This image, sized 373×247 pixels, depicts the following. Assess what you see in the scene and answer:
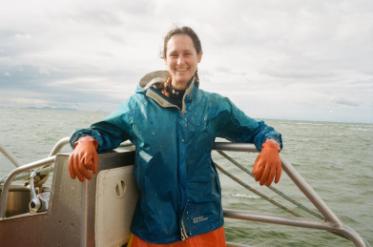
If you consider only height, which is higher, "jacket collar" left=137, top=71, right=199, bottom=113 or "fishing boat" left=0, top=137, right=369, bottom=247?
"jacket collar" left=137, top=71, right=199, bottom=113

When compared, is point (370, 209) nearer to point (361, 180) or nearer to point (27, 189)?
point (361, 180)

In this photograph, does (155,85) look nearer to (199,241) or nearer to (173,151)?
(173,151)

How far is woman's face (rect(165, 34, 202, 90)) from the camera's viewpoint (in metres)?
2.57

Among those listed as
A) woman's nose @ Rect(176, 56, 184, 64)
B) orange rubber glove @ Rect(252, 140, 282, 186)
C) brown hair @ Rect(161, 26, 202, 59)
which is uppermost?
brown hair @ Rect(161, 26, 202, 59)

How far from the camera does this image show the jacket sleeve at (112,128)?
2.42 metres

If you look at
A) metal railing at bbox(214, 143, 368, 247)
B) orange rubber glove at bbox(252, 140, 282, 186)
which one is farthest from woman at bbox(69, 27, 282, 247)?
metal railing at bbox(214, 143, 368, 247)

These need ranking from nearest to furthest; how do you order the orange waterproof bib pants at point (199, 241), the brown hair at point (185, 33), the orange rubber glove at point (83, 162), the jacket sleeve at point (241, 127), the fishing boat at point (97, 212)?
1. the orange rubber glove at point (83, 162)
2. the fishing boat at point (97, 212)
3. the orange waterproof bib pants at point (199, 241)
4. the jacket sleeve at point (241, 127)
5. the brown hair at point (185, 33)

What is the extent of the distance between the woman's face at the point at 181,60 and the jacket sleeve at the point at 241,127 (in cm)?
31

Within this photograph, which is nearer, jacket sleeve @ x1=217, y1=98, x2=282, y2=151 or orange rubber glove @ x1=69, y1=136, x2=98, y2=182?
orange rubber glove @ x1=69, y1=136, x2=98, y2=182

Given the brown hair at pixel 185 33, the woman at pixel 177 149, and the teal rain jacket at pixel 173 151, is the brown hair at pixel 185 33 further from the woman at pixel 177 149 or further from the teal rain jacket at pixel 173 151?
the teal rain jacket at pixel 173 151

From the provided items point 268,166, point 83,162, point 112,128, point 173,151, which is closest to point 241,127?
point 268,166

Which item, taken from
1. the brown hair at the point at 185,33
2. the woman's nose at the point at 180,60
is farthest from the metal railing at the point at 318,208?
the brown hair at the point at 185,33

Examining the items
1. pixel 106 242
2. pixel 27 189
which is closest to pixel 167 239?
pixel 106 242

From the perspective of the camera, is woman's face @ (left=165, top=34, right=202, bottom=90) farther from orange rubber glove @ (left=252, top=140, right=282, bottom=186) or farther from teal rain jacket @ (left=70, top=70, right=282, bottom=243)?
orange rubber glove @ (left=252, top=140, right=282, bottom=186)
